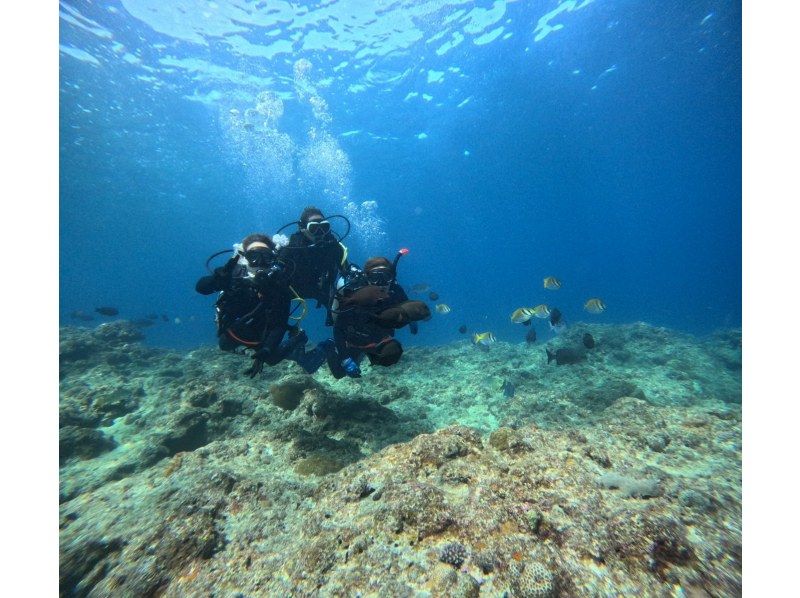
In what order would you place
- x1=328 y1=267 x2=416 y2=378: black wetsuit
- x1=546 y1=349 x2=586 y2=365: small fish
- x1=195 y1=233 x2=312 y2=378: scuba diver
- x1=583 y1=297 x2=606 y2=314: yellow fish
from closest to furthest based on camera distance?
1. x1=328 y1=267 x2=416 y2=378: black wetsuit
2. x1=195 y1=233 x2=312 y2=378: scuba diver
3. x1=583 y1=297 x2=606 y2=314: yellow fish
4. x1=546 y1=349 x2=586 y2=365: small fish

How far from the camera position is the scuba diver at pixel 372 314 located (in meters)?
3.86

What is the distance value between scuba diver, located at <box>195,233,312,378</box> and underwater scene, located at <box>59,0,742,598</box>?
4cm

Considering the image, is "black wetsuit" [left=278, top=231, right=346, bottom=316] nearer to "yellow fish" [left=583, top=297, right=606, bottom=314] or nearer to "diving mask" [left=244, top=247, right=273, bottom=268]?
"diving mask" [left=244, top=247, right=273, bottom=268]

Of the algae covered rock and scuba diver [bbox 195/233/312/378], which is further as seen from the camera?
the algae covered rock

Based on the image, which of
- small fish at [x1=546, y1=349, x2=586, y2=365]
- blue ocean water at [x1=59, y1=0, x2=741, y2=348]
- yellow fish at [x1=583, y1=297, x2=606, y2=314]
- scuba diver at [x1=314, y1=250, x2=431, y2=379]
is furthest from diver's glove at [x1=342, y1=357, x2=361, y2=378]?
blue ocean water at [x1=59, y1=0, x2=741, y2=348]

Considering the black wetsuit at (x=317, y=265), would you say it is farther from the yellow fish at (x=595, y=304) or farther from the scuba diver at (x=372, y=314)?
the yellow fish at (x=595, y=304)

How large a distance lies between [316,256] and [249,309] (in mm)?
2098

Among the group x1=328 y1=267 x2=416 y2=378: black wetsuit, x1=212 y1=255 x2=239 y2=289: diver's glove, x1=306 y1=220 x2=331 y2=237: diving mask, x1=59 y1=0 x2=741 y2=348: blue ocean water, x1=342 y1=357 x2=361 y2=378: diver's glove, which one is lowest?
x1=342 y1=357 x2=361 y2=378: diver's glove

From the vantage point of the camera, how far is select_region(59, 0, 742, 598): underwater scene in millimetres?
2189

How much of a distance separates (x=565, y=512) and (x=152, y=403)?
935 centimetres
